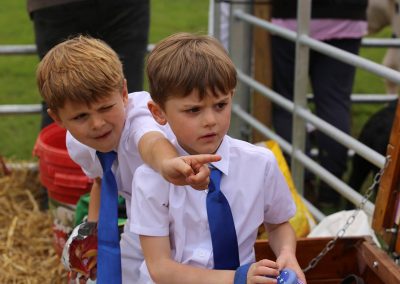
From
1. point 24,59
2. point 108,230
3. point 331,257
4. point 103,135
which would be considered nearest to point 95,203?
point 108,230

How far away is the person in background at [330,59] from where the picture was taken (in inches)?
156

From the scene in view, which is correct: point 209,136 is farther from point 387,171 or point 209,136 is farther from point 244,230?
point 387,171

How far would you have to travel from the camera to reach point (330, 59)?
4.00 meters

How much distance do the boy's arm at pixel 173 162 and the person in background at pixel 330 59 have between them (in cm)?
194

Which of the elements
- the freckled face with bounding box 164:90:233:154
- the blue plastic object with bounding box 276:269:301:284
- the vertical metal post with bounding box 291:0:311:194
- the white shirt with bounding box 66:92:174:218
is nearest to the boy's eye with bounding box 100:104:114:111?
the white shirt with bounding box 66:92:174:218

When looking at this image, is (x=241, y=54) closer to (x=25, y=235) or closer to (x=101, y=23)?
(x=101, y=23)

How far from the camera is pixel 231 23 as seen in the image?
4730 mm

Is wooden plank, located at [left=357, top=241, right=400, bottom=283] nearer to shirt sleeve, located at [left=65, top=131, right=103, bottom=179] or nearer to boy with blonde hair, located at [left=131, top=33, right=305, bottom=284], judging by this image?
boy with blonde hair, located at [left=131, top=33, right=305, bottom=284]

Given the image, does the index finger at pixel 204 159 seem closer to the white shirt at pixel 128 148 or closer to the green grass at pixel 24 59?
the white shirt at pixel 128 148

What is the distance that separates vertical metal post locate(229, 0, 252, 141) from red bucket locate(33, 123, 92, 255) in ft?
4.77

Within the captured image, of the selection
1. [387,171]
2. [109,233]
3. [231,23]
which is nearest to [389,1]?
[231,23]

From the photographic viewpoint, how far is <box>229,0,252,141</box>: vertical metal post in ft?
15.4

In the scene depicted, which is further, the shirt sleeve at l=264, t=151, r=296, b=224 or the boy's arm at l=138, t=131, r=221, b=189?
the shirt sleeve at l=264, t=151, r=296, b=224

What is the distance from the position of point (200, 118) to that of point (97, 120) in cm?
43
